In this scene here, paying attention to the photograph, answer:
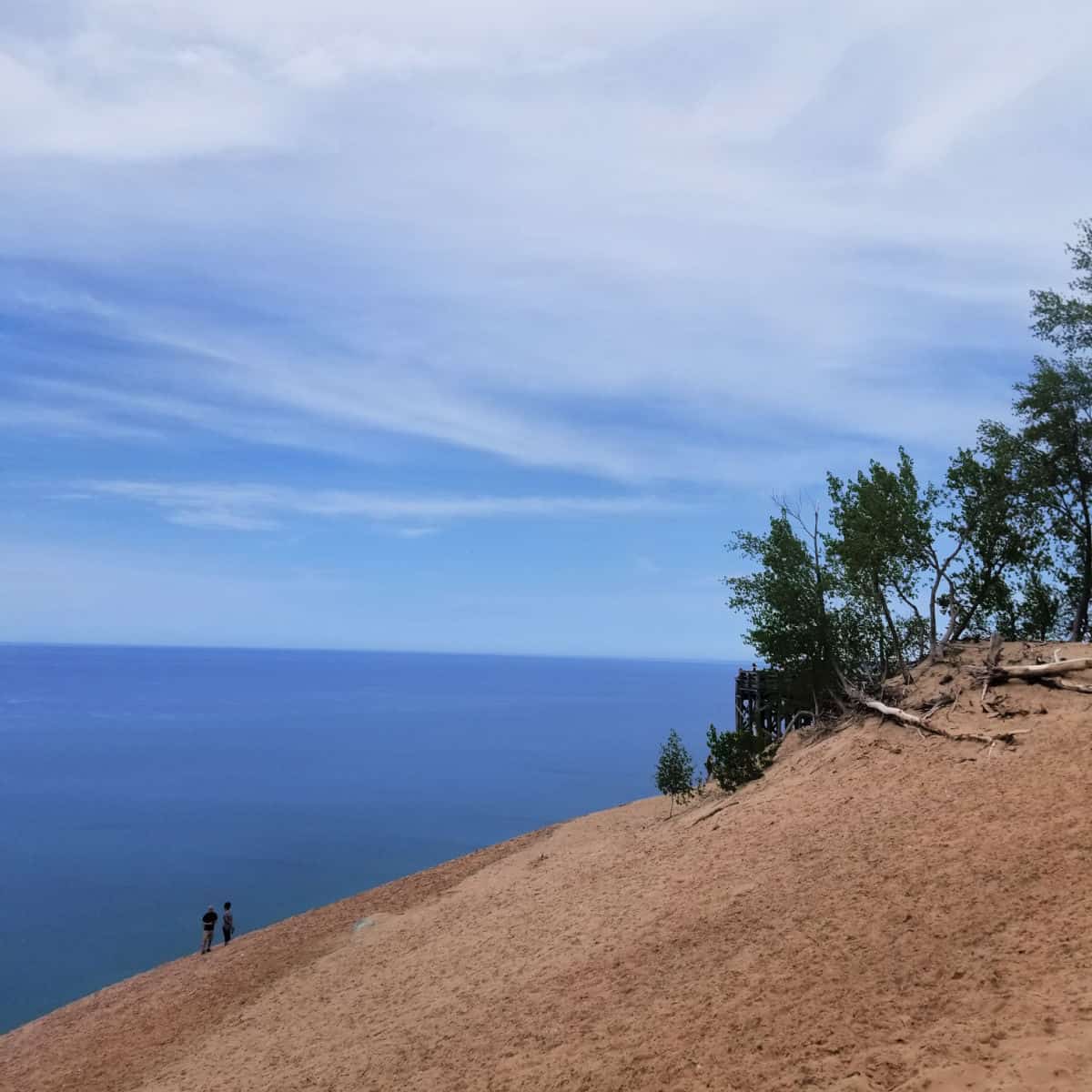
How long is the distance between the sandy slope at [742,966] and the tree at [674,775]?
620cm

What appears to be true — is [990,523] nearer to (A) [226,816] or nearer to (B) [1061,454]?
(B) [1061,454]

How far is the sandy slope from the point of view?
1069cm

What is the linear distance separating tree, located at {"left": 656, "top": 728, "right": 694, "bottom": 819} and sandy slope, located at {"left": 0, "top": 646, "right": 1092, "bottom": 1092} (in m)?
6.20

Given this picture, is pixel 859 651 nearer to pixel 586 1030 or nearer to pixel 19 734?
pixel 586 1030

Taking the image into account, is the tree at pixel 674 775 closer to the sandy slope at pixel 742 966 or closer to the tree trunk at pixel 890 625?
the sandy slope at pixel 742 966

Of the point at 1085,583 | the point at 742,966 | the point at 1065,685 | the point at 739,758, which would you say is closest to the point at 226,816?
the point at 739,758

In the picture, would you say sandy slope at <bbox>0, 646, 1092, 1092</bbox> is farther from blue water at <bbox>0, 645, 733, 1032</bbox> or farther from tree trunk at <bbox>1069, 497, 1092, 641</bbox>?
blue water at <bbox>0, 645, 733, 1032</bbox>

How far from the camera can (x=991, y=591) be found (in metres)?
34.3

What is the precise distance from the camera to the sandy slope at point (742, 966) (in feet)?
35.1

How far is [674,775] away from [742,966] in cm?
2317

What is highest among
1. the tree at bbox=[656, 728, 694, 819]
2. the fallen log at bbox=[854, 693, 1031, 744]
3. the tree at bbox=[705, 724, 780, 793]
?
the fallen log at bbox=[854, 693, 1031, 744]

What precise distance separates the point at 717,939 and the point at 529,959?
4653 mm

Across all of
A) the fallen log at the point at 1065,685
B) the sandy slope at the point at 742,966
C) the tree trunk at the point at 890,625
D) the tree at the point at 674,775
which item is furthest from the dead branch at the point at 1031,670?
the tree at the point at 674,775

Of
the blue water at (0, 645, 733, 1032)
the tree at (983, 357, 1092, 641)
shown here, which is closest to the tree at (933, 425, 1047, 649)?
the tree at (983, 357, 1092, 641)
